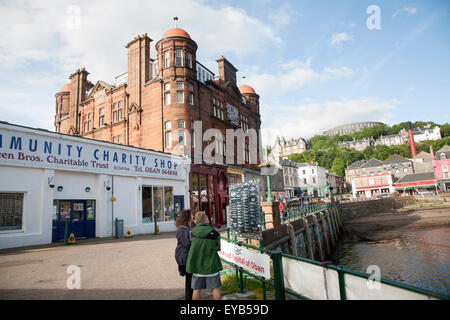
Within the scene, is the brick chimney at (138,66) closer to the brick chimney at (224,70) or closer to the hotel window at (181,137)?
the hotel window at (181,137)

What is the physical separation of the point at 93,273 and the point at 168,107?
59.3 feet

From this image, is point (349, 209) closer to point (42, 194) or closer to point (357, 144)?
point (42, 194)

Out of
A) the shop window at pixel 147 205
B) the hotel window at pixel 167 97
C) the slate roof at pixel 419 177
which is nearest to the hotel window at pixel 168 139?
the hotel window at pixel 167 97

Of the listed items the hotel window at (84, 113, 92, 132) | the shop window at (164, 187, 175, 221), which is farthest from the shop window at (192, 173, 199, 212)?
the hotel window at (84, 113, 92, 132)

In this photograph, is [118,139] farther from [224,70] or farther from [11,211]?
[11,211]

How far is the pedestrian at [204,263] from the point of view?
16.1 ft

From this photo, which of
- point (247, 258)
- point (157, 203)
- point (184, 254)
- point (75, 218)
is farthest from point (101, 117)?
point (247, 258)

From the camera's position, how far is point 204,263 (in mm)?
4922

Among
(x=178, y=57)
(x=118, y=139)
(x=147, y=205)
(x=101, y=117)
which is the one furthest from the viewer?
(x=101, y=117)

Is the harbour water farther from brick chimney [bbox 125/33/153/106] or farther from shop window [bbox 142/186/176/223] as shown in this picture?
brick chimney [bbox 125/33/153/106]

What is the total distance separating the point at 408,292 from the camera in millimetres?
2623

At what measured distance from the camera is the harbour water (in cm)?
1403
